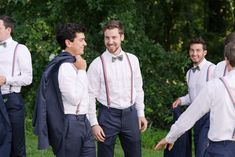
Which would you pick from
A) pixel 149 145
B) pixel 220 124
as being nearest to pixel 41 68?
pixel 149 145

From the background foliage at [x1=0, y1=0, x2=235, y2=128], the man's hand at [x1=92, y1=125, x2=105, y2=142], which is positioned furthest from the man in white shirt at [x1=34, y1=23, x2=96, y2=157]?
the background foliage at [x1=0, y1=0, x2=235, y2=128]

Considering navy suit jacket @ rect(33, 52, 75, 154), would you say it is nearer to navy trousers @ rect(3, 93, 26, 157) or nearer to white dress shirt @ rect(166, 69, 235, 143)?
white dress shirt @ rect(166, 69, 235, 143)

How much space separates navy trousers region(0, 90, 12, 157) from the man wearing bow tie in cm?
118

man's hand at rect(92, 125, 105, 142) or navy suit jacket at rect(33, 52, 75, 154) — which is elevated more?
navy suit jacket at rect(33, 52, 75, 154)

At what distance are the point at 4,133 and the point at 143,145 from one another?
402cm

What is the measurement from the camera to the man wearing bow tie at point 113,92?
5762mm

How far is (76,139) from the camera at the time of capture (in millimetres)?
5055

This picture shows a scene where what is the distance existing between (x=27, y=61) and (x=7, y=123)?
2.45ft

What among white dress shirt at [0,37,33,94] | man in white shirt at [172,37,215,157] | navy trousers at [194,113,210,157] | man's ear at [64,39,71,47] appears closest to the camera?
man's ear at [64,39,71,47]

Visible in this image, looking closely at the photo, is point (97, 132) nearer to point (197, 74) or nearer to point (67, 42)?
point (67, 42)

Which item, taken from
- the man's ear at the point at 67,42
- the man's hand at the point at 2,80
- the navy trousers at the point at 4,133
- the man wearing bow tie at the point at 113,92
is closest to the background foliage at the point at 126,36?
the navy trousers at the point at 4,133

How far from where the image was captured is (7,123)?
6.41 meters

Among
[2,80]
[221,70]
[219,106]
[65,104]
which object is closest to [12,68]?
[2,80]

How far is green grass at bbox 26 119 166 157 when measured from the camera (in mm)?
8227
